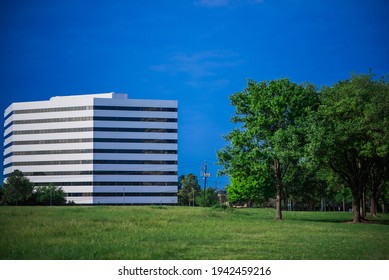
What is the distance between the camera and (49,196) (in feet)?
354

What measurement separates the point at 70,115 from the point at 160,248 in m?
120

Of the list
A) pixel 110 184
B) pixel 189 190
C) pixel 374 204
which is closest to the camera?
pixel 374 204

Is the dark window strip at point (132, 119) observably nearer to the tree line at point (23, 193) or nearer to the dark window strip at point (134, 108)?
the dark window strip at point (134, 108)

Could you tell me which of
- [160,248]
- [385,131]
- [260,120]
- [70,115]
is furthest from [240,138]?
[70,115]

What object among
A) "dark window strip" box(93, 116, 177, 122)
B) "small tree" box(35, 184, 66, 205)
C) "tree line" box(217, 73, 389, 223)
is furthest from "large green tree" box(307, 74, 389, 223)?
"dark window strip" box(93, 116, 177, 122)

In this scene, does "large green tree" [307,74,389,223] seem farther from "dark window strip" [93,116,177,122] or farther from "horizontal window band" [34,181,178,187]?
"dark window strip" [93,116,177,122]

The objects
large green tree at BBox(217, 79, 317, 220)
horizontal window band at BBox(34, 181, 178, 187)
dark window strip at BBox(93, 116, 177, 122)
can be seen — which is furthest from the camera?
dark window strip at BBox(93, 116, 177, 122)

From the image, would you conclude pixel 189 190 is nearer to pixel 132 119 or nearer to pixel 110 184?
pixel 110 184

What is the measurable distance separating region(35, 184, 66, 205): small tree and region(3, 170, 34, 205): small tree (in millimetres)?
3227

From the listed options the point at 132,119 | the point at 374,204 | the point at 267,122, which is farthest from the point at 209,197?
the point at 267,122

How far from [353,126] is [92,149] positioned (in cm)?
10147

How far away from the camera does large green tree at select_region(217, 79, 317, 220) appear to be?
35.7 m

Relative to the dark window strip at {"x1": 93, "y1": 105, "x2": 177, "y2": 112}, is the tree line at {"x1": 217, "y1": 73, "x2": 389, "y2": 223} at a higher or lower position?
lower
